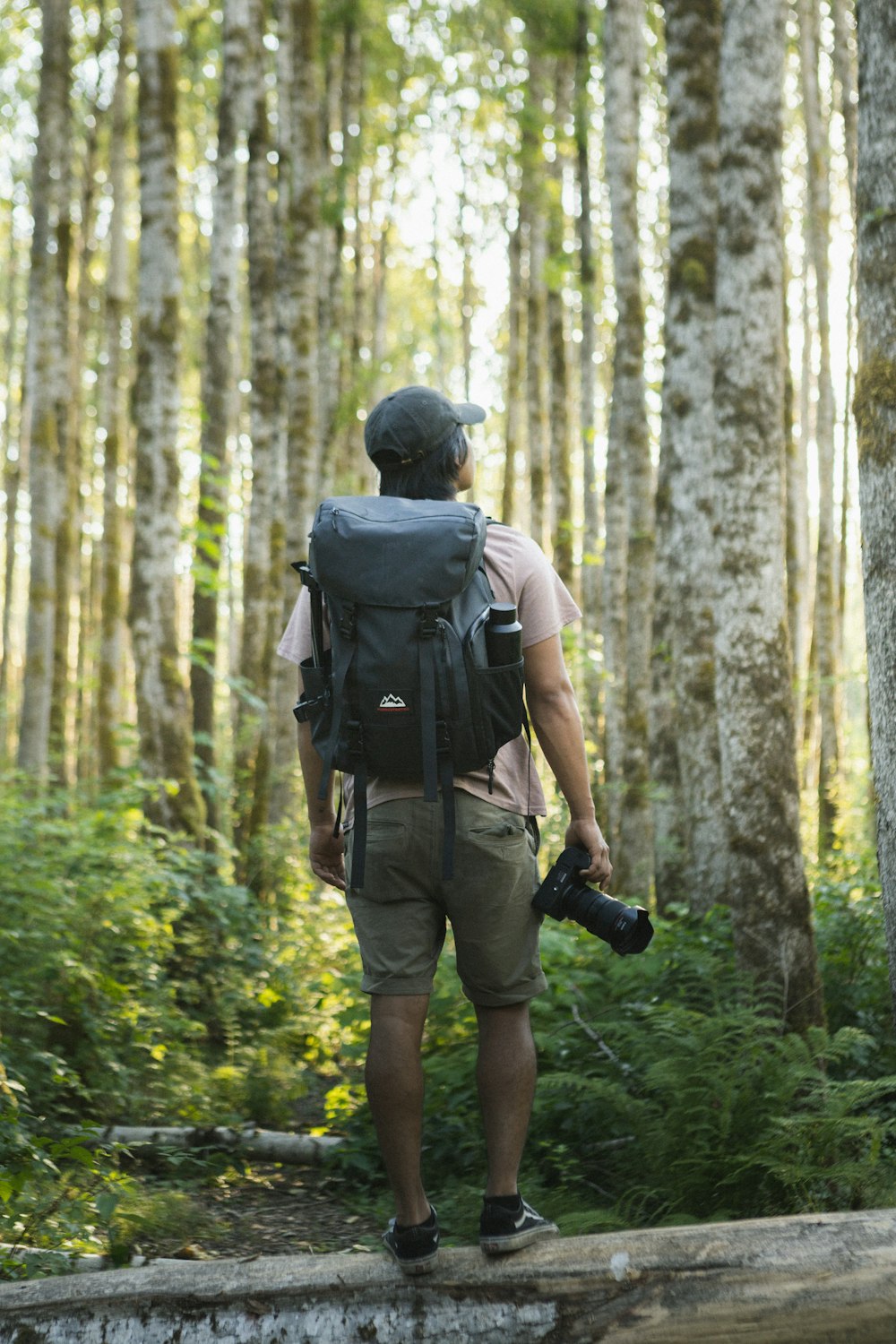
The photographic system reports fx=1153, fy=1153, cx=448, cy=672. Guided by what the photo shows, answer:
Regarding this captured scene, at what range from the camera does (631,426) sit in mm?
10391

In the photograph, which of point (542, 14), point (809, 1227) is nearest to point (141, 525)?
point (809, 1227)

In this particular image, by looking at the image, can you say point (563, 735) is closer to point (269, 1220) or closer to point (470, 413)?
point (470, 413)

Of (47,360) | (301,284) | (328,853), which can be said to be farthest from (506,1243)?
(47,360)

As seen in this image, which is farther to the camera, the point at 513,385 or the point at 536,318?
the point at 513,385

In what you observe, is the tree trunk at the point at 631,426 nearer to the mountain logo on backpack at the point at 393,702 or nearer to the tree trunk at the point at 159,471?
the tree trunk at the point at 159,471

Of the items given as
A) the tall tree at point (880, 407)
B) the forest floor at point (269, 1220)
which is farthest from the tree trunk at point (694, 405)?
the tall tree at point (880, 407)

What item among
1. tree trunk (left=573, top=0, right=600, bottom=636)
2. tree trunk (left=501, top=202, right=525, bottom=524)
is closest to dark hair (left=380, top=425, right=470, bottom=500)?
tree trunk (left=573, top=0, right=600, bottom=636)

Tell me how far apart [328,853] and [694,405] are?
4830 mm

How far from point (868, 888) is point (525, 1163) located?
2.36 meters

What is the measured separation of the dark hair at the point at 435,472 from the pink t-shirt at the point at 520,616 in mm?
192

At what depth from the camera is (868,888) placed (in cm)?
Answer: 570

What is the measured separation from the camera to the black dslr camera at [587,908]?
9.59 feet

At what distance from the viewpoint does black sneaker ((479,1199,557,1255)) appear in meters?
2.84

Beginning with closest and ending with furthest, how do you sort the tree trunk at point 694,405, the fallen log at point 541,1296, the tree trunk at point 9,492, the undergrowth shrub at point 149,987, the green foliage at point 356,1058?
the fallen log at point 541,1296 < the green foliage at point 356,1058 < the undergrowth shrub at point 149,987 < the tree trunk at point 694,405 < the tree trunk at point 9,492
